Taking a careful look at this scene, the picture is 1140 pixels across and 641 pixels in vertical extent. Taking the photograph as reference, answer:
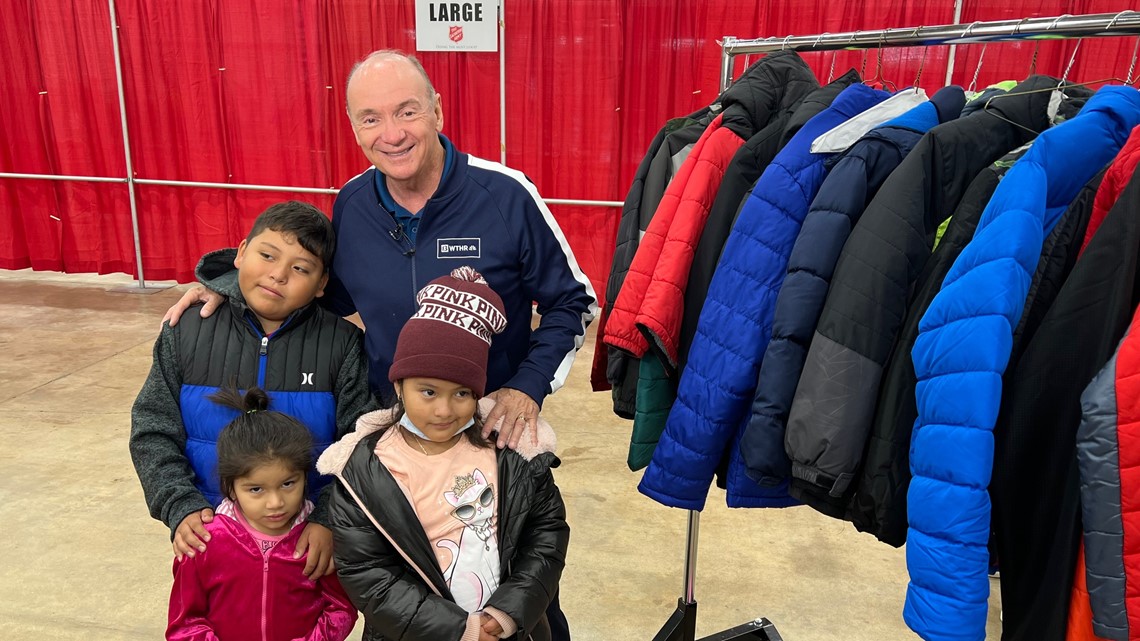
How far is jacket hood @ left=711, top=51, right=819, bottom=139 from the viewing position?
1.75 metres

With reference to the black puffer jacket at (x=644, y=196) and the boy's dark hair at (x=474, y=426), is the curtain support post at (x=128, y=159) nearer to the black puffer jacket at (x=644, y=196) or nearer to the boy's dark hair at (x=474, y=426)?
the black puffer jacket at (x=644, y=196)

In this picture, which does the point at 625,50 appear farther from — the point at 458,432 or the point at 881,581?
the point at 458,432

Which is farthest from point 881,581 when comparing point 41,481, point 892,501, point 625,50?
point 625,50

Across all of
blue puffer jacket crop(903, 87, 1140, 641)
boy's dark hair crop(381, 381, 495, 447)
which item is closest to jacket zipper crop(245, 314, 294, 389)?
boy's dark hair crop(381, 381, 495, 447)

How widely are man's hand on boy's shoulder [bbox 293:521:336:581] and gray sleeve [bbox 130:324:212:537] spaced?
21cm

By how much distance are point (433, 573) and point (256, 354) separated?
62 centimetres

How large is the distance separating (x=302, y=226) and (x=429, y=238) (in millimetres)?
270

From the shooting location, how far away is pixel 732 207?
1681mm

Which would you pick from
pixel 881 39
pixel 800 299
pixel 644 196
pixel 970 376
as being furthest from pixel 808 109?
pixel 970 376

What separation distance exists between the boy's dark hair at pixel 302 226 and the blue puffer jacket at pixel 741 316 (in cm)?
84

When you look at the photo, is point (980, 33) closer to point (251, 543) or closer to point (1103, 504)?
point (1103, 504)

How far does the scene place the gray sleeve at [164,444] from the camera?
1.53 metres

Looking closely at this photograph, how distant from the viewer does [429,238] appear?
5.50 feet

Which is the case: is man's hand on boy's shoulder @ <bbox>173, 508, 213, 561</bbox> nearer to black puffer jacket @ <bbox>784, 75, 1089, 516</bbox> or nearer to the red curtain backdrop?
black puffer jacket @ <bbox>784, 75, 1089, 516</bbox>
